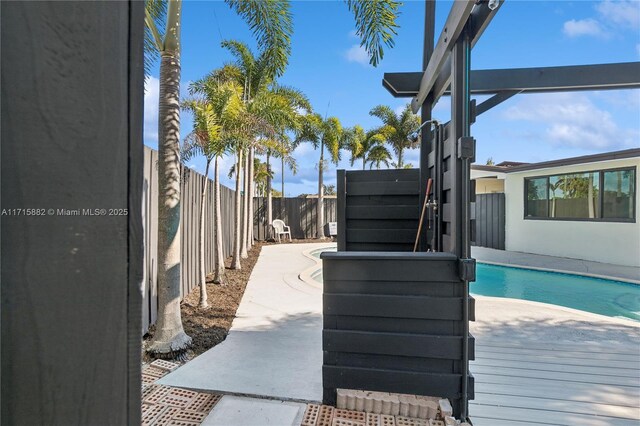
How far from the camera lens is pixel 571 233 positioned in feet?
28.5

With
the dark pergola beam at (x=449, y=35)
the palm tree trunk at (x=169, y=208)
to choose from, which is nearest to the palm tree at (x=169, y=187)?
the palm tree trunk at (x=169, y=208)

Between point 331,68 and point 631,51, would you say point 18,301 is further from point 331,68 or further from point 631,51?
point 331,68

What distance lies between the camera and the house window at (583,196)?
7578 mm

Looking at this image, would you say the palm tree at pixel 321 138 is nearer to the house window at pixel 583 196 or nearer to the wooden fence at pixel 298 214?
the wooden fence at pixel 298 214

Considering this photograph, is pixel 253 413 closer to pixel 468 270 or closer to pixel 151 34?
pixel 468 270

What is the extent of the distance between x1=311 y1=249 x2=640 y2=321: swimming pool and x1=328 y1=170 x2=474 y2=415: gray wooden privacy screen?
15.4ft

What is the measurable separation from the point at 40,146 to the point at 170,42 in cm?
286

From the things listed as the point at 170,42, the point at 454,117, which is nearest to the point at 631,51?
the point at 454,117

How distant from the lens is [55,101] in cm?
54

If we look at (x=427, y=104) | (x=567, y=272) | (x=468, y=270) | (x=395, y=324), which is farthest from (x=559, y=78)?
(x=567, y=272)

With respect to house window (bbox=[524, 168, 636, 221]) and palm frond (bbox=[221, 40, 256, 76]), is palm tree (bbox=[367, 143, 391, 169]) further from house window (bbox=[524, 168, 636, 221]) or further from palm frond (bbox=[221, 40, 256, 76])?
palm frond (bbox=[221, 40, 256, 76])

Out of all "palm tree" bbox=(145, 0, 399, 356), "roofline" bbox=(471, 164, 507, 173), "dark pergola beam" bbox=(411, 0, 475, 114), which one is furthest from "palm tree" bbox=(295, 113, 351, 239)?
"dark pergola beam" bbox=(411, 0, 475, 114)

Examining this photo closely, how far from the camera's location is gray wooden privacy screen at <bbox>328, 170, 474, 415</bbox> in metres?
1.91

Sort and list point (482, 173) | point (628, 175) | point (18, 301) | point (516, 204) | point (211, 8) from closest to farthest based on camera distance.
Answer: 1. point (18, 301)
2. point (211, 8)
3. point (628, 175)
4. point (516, 204)
5. point (482, 173)
